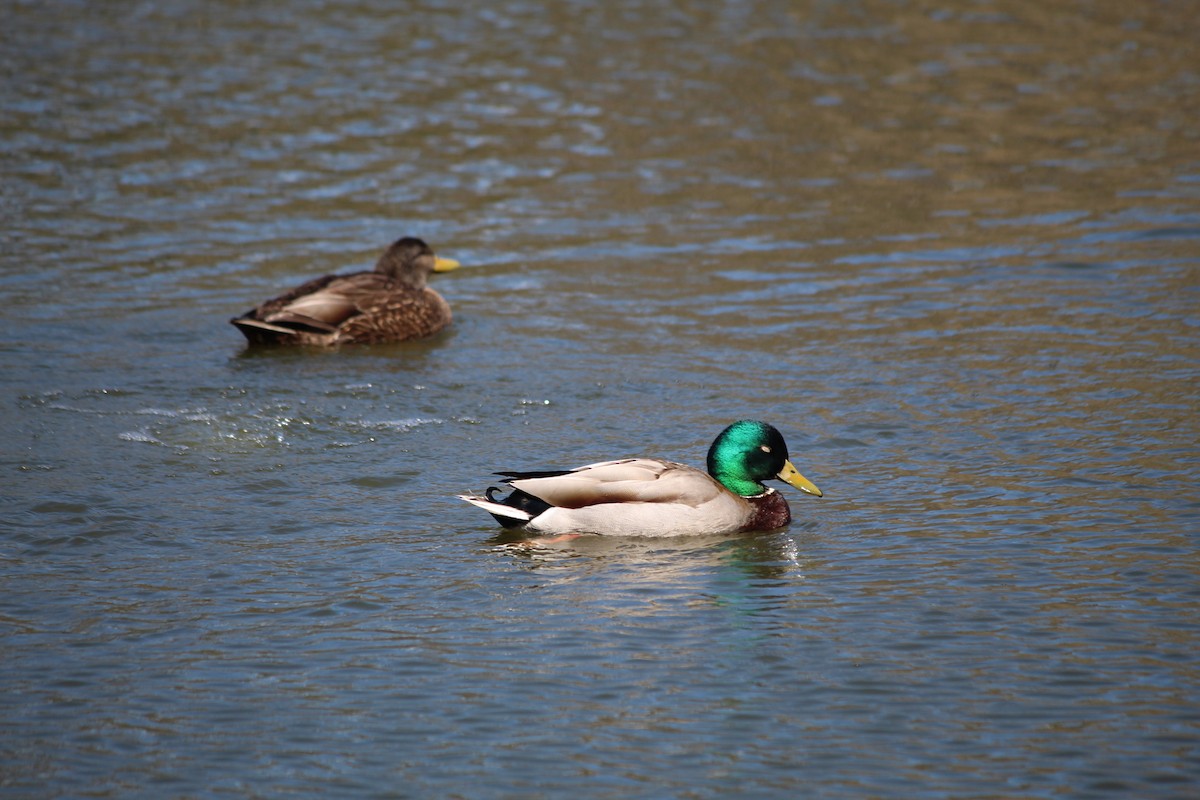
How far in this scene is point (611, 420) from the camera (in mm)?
10086

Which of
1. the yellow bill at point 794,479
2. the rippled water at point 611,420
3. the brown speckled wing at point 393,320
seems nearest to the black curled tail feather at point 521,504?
the rippled water at point 611,420

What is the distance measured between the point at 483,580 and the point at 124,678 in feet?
5.99

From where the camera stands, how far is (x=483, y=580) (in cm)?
752

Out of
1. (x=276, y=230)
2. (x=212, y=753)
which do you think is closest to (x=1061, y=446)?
(x=212, y=753)

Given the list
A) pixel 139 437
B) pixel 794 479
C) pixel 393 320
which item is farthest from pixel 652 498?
pixel 393 320

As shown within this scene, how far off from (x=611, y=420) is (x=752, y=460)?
182 centimetres

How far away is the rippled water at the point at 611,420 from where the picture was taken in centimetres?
595

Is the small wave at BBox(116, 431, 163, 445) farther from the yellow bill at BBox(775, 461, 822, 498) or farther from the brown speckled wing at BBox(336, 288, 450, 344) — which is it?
the yellow bill at BBox(775, 461, 822, 498)

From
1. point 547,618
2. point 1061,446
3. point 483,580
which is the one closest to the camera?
point 547,618

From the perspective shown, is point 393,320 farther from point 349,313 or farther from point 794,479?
point 794,479

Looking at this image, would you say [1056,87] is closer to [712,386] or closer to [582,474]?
[712,386]

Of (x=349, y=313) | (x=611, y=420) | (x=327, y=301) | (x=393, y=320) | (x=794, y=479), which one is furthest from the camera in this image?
(x=393, y=320)

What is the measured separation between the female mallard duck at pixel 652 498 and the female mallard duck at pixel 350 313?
424 centimetres

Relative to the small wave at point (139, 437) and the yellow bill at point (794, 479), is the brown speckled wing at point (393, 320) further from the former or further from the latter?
the yellow bill at point (794, 479)
